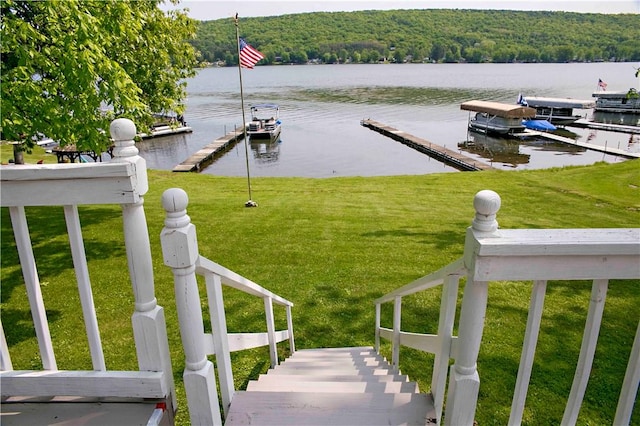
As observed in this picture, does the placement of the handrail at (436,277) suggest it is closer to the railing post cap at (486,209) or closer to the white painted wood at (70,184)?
the railing post cap at (486,209)

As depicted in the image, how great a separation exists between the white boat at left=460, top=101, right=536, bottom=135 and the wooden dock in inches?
879

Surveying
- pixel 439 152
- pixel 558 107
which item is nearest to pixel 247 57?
pixel 439 152

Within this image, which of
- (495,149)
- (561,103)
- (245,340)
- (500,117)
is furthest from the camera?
(561,103)

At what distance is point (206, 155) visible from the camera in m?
28.3

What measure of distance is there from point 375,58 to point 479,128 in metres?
131

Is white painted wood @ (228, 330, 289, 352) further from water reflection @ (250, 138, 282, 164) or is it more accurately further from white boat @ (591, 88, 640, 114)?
white boat @ (591, 88, 640, 114)

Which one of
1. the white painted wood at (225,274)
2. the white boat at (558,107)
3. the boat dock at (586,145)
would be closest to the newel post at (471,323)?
the white painted wood at (225,274)

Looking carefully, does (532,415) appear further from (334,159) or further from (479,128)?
(479,128)

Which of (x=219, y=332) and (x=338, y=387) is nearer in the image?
(x=219, y=332)

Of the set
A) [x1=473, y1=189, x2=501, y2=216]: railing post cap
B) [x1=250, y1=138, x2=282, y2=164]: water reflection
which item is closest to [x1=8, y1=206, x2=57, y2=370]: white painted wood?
[x1=473, y1=189, x2=501, y2=216]: railing post cap

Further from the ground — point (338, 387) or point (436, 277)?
point (436, 277)

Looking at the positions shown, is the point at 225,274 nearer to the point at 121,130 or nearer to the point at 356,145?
the point at 121,130

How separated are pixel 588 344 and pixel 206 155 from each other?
28534 mm

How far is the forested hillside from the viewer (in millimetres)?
136375
